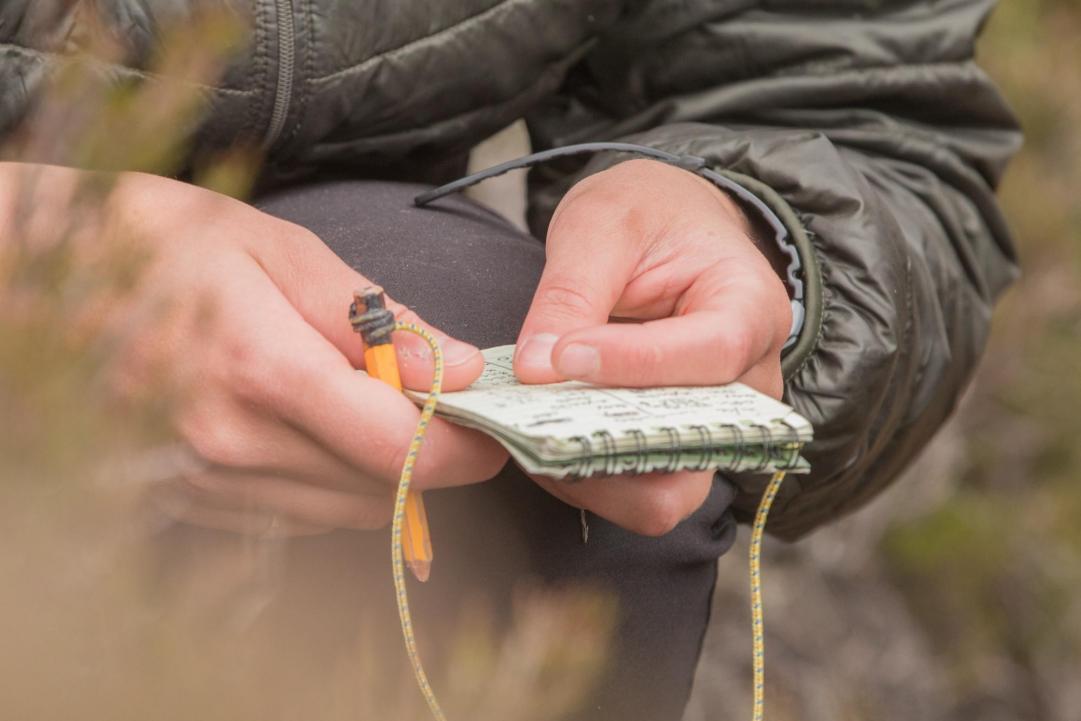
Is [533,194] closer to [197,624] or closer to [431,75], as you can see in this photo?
[431,75]

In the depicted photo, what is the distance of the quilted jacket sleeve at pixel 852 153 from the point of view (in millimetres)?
1143

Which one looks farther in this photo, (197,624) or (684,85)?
(684,85)

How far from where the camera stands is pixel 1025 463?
2570 mm

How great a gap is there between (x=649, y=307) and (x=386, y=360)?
278mm

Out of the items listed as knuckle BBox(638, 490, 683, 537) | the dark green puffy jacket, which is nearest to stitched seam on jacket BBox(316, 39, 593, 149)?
the dark green puffy jacket

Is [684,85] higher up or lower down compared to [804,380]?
higher up

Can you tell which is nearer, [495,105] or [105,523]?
[105,523]

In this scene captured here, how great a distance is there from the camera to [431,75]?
1.20m

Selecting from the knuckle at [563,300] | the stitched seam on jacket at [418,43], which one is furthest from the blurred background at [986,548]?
the knuckle at [563,300]

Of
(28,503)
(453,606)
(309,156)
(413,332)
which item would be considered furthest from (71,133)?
(309,156)

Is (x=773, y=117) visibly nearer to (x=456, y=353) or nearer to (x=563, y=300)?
(x=563, y=300)

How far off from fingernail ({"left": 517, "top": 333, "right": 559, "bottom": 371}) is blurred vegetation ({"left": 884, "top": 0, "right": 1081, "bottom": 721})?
6.18ft

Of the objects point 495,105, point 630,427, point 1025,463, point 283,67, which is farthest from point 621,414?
point 1025,463

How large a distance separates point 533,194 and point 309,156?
373mm
